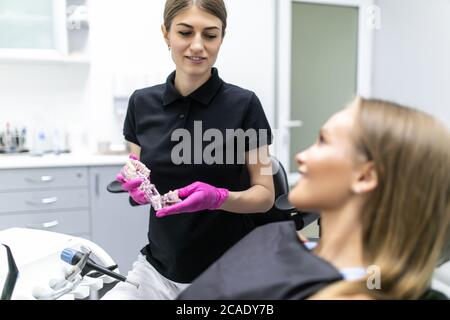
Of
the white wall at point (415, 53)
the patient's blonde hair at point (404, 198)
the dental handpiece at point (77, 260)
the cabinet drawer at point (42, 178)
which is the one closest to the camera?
the patient's blonde hair at point (404, 198)

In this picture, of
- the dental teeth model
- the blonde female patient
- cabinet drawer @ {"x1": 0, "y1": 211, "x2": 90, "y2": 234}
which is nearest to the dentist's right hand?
the dental teeth model

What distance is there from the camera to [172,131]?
1.27m

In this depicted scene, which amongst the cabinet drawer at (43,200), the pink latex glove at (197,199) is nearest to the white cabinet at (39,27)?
the cabinet drawer at (43,200)

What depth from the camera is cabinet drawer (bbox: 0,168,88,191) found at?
2.29m

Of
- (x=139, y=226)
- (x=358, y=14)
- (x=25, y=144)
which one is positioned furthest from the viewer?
(x=358, y=14)

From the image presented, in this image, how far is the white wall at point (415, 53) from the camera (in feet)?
8.68

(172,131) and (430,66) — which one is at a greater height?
(430,66)

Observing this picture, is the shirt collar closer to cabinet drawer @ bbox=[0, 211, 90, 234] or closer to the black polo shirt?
the black polo shirt

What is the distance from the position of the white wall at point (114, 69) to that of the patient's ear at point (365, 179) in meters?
2.33

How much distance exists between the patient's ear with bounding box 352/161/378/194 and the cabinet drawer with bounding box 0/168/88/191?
198 cm

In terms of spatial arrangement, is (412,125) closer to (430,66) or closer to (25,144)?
(430,66)

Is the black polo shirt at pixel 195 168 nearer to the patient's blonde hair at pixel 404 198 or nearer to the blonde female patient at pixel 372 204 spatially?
the blonde female patient at pixel 372 204
